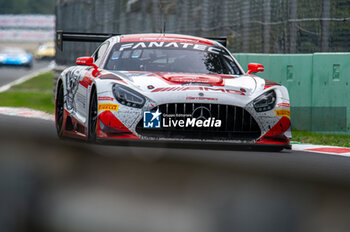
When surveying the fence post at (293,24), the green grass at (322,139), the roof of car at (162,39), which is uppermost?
the fence post at (293,24)

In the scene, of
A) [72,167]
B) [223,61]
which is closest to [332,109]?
[223,61]

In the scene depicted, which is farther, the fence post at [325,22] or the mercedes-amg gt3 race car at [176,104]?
the fence post at [325,22]

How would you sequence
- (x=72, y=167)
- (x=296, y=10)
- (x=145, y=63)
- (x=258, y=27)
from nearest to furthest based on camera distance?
(x=72, y=167), (x=145, y=63), (x=296, y=10), (x=258, y=27)

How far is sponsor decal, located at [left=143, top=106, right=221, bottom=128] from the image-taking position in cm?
805

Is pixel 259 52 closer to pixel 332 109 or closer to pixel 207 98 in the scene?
pixel 332 109

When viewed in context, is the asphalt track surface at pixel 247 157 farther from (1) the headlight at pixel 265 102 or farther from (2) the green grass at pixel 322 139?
(2) the green grass at pixel 322 139

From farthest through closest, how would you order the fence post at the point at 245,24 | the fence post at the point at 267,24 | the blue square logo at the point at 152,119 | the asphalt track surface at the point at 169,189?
the fence post at the point at 245,24 < the fence post at the point at 267,24 < the blue square logo at the point at 152,119 < the asphalt track surface at the point at 169,189

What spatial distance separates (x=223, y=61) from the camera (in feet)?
31.7

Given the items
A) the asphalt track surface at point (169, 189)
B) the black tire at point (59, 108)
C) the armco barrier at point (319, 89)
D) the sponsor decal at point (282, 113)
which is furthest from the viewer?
the armco barrier at point (319, 89)

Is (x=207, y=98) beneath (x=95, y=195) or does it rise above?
above

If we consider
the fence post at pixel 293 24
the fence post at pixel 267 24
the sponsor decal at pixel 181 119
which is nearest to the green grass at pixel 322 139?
the fence post at pixel 293 24

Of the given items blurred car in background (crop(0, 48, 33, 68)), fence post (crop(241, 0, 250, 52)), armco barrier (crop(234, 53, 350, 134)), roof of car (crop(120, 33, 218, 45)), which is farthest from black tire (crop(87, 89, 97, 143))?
blurred car in background (crop(0, 48, 33, 68))

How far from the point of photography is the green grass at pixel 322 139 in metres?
11.1

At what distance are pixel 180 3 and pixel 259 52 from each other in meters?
3.76
